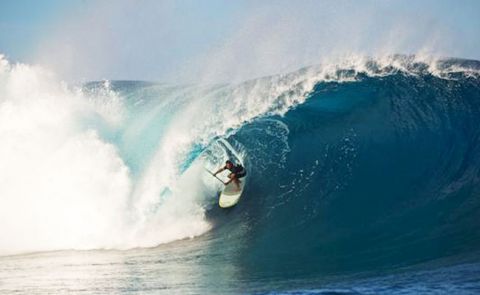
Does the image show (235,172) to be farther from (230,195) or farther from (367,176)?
(367,176)

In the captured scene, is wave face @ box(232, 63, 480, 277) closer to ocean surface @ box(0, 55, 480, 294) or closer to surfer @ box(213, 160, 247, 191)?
ocean surface @ box(0, 55, 480, 294)

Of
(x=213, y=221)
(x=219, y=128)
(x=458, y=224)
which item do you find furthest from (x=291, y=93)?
(x=458, y=224)

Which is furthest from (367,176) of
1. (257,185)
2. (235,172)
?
(235,172)

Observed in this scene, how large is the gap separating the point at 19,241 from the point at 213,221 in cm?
341

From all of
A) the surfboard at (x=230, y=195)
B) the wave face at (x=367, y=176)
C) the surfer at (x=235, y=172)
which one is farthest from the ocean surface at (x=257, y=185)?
the surfer at (x=235, y=172)

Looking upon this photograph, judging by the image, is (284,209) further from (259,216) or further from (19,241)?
(19,241)

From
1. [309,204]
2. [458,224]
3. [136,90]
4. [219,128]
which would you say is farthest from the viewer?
[136,90]

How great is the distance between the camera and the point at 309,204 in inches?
356

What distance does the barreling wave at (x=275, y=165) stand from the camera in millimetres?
7883

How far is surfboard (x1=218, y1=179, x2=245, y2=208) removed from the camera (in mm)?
10008

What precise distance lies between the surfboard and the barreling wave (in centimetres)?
15

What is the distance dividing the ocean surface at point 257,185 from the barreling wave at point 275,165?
0.03m

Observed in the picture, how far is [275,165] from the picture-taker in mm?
10531

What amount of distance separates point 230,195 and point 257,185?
1.75 ft
